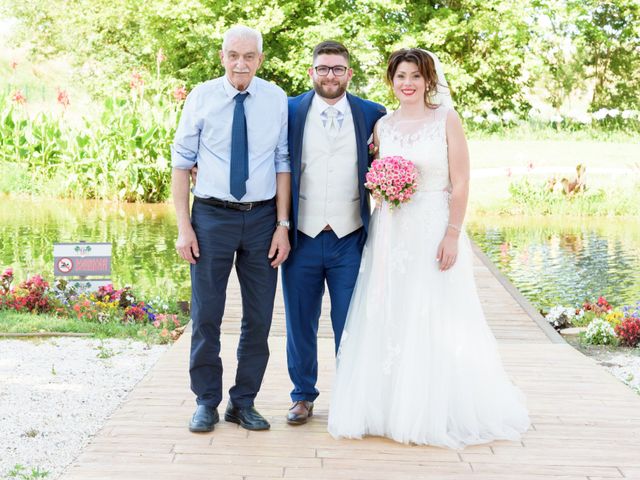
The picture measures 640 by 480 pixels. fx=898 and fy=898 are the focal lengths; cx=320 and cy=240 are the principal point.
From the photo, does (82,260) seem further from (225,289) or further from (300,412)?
(300,412)

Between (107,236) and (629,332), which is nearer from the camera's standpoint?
(629,332)

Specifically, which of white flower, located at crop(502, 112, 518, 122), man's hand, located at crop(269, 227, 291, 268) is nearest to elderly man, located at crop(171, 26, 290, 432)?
man's hand, located at crop(269, 227, 291, 268)

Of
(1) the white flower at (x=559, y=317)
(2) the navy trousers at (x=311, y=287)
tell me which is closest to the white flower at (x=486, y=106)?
(1) the white flower at (x=559, y=317)

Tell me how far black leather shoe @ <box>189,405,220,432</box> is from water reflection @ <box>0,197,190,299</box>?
405 centimetres

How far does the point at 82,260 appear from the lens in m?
6.79

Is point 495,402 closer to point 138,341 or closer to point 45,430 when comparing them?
point 45,430

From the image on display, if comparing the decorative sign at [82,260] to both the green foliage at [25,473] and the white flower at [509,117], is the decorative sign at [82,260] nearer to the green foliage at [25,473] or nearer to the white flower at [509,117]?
the green foliage at [25,473]

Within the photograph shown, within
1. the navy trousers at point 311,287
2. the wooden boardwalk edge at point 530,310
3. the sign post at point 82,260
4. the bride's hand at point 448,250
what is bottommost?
the wooden boardwalk edge at point 530,310

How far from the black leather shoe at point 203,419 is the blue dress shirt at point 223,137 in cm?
94

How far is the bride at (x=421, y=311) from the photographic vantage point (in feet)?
12.5

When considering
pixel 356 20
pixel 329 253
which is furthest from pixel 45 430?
pixel 356 20

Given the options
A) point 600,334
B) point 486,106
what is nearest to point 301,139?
point 600,334

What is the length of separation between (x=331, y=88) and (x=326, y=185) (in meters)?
0.41

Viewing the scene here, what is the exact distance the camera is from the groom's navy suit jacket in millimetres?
3832
